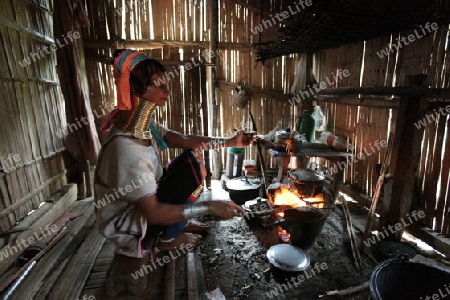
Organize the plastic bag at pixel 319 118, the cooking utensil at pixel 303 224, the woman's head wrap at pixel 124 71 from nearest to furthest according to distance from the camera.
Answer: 1. the woman's head wrap at pixel 124 71
2. the cooking utensil at pixel 303 224
3. the plastic bag at pixel 319 118

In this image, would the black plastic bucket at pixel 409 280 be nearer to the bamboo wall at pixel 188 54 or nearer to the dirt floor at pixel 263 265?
the dirt floor at pixel 263 265

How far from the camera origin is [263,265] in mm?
3461

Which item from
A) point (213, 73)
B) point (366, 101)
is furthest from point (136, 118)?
point (213, 73)

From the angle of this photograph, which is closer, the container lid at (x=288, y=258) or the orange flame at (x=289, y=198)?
the container lid at (x=288, y=258)

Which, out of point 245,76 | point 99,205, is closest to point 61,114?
point 99,205

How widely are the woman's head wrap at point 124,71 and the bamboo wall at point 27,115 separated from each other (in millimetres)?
2528

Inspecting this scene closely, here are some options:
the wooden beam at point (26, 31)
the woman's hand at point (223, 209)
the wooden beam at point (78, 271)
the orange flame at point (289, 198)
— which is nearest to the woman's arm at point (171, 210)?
the woman's hand at point (223, 209)

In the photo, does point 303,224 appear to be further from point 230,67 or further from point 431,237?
point 230,67

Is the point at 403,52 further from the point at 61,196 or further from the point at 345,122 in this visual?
the point at 61,196

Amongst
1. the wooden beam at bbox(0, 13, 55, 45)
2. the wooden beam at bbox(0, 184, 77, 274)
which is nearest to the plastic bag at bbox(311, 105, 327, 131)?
the wooden beam at bbox(0, 184, 77, 274)

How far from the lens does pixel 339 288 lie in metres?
3.06

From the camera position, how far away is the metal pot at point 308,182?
4.02 m

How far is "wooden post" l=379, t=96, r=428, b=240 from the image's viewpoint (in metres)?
3.33

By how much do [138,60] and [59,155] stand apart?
4031 mm
